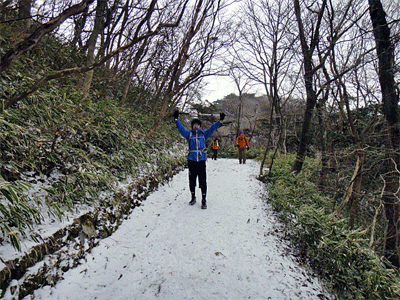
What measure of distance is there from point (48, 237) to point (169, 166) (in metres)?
4.59

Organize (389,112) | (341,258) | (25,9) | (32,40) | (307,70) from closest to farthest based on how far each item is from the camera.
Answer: (32,40), (341,258), (389,112), (25,9), (307,70)

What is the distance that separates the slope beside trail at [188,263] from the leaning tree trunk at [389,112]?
Answer: 2269 mm

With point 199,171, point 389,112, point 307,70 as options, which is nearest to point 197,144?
point 199,171

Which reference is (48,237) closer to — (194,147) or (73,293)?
Result: (73,293)

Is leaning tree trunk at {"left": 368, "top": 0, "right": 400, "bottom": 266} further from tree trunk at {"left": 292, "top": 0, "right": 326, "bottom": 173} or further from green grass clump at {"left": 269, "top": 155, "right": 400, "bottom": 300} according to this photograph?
tree trunk at {"left": 292, "top": 0, "right": 326, "bottom": 173}

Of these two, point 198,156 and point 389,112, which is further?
point 198,156

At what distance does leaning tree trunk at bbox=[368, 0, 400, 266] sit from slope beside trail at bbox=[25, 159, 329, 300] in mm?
2269

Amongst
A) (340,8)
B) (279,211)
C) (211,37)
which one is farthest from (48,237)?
(211,37)

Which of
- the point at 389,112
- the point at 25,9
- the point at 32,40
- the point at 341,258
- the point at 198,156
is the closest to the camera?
the point at 32,40

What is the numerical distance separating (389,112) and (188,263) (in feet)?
15.8

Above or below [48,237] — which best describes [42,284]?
below

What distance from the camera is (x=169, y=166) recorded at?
6.69 metres

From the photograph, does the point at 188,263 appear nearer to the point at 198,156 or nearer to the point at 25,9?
the point at 198,156

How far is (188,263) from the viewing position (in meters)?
2.65
